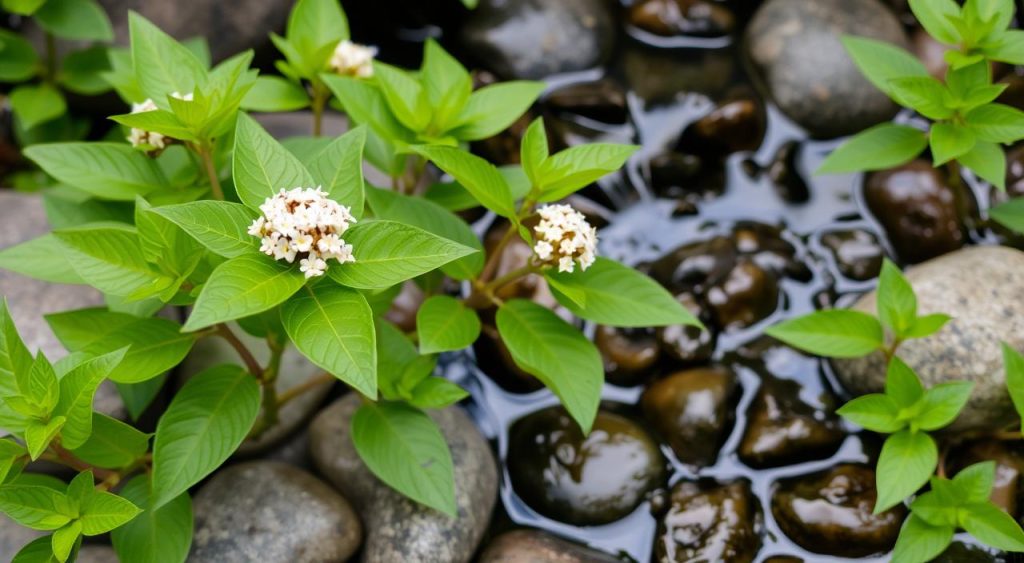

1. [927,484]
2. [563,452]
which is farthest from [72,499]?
[927,484]

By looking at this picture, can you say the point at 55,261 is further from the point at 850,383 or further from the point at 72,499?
the point at 850,383

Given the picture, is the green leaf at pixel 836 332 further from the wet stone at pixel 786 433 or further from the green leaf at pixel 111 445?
the green leaf at pixel 111 445

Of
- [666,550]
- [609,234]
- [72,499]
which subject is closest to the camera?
[72,499]

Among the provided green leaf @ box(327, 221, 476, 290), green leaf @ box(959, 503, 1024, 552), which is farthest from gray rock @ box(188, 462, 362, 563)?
green leaf @ box(959, 503, 1024, 552)

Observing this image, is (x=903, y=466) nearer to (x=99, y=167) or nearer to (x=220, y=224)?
(x=220, y=224)

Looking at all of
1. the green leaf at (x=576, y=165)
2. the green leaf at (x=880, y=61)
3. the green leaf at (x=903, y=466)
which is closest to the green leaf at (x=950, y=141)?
the green leaf at (x=880, y=61)

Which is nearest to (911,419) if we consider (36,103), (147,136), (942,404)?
(942,404)
